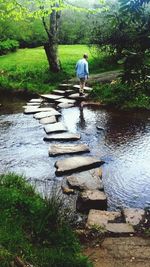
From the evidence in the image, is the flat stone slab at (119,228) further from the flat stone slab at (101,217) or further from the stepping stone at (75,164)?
the stepping stone at (75,164)

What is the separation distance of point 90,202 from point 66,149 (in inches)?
117

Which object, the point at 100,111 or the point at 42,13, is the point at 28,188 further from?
the point at 42,13

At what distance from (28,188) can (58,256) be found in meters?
2.03

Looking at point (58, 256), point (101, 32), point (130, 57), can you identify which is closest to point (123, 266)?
point (58, 256)

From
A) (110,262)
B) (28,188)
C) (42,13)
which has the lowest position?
(110,262)

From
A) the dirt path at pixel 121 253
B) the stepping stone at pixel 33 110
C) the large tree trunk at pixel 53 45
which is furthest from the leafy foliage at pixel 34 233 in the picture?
the large tree trunk at pixel 53 45

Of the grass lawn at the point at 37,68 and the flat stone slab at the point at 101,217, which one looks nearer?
the flat stone slab at the point at 101,217

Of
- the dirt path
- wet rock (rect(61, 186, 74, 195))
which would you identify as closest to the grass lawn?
wet rock (rect(61, 186, 74, 195))

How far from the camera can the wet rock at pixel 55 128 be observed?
11211mm

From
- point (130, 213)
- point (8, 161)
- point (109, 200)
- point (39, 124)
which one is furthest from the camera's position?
point (39, 124)

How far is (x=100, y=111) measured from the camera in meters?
13.7

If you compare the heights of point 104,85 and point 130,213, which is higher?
point 104,85

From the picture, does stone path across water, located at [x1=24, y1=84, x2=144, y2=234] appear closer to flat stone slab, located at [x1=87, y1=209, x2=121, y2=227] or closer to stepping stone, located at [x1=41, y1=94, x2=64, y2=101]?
flat stone slab, located at [x1=87, y1=209, x2=121, y2=227]

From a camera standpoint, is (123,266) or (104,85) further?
(104,85)
